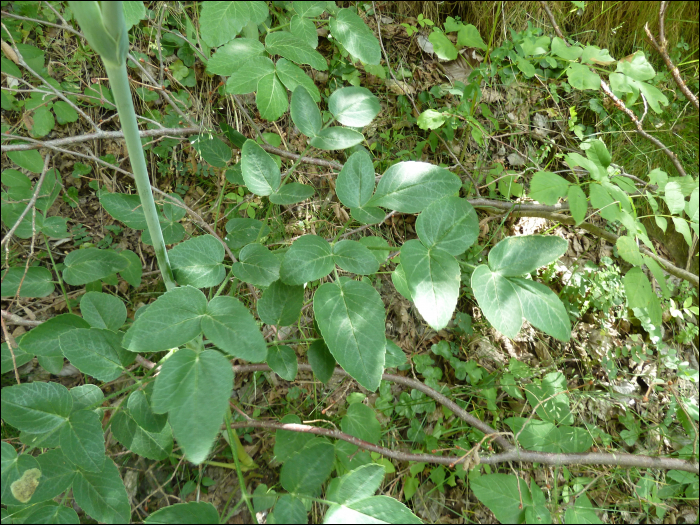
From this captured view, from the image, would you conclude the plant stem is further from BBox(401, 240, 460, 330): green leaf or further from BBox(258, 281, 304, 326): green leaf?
BBox(401, 240, 460, 330): green leaf

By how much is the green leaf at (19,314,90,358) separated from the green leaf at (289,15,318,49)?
1.01m

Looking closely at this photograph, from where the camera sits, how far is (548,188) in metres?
1.45

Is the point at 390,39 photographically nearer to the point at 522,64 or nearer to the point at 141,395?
the point at 522,64

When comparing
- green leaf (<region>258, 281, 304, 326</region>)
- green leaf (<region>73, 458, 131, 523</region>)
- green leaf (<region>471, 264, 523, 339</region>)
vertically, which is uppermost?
green leaf (<region>471, 264, 523, 339</region>)

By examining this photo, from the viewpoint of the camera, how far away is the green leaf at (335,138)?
1.12 meters

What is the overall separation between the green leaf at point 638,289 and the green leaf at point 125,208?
164cm

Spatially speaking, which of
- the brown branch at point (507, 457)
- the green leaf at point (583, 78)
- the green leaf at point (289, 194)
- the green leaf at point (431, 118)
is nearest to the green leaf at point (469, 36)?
the green leaf at point (431, 118)

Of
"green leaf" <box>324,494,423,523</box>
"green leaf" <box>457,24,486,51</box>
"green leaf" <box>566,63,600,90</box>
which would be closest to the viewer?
"green leaf" <box>324,494,423,523</box>

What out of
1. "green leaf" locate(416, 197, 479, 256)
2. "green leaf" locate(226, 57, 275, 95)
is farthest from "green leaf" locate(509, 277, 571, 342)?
"green leaf" locate(226, 57, 275, 95)

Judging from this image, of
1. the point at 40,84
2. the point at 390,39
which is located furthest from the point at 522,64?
the point at 40,84

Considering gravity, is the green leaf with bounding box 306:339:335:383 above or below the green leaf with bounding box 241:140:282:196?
below

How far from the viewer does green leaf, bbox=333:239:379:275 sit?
1.00m

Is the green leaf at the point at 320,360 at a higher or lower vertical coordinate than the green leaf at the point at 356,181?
lower

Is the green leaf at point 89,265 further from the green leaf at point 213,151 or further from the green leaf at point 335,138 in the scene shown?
the green leaf at point 335,138
